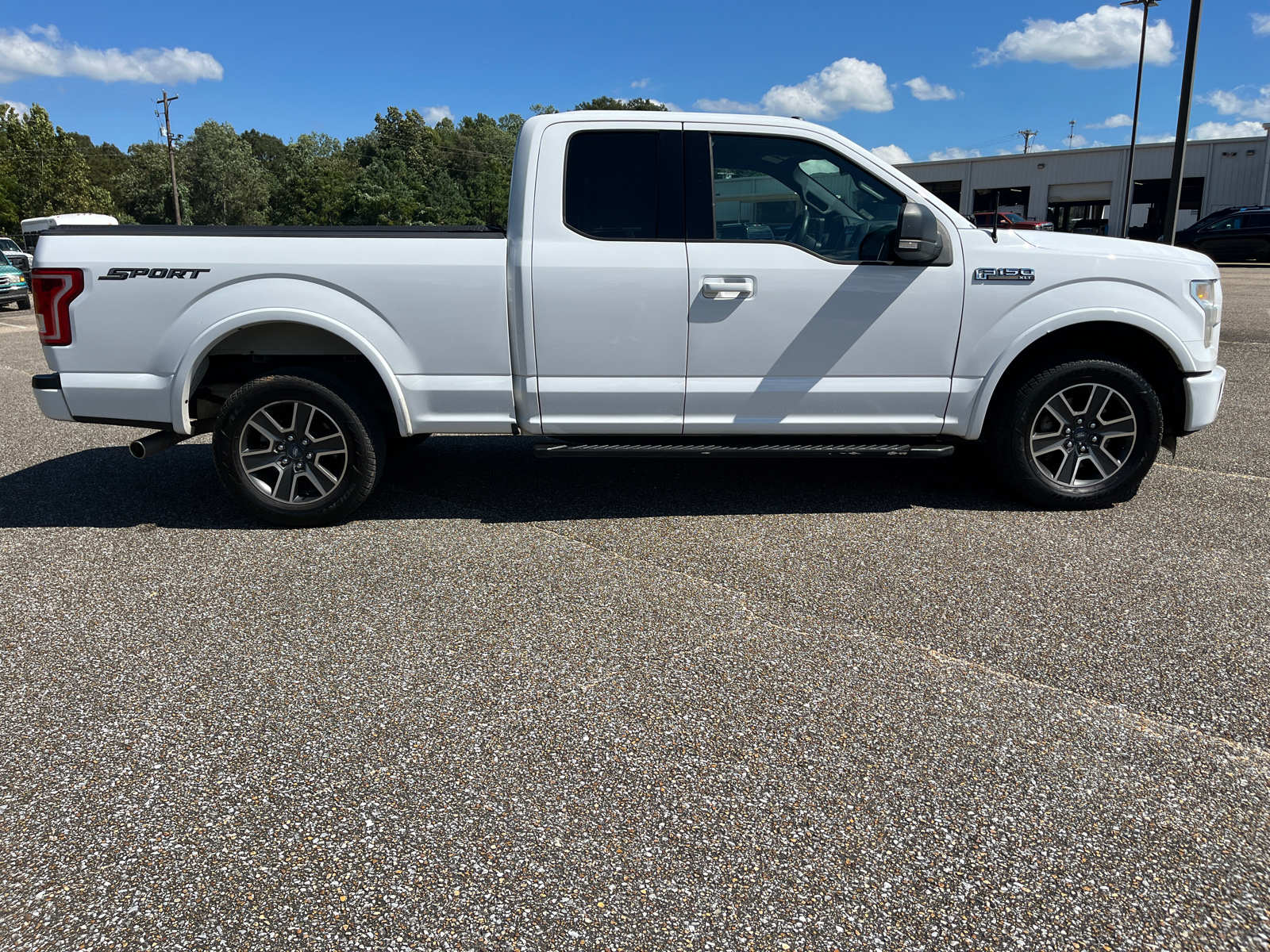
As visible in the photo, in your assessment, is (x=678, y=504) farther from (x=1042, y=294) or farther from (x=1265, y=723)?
(x=1265, y=723)

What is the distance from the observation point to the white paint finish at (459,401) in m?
4.95

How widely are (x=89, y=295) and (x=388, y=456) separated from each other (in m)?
2.18

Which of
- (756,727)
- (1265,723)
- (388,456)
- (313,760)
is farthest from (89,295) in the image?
(1265,723)

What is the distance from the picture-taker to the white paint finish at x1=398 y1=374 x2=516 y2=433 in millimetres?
4953

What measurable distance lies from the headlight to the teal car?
26.4m

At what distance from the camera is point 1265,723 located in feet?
10.0

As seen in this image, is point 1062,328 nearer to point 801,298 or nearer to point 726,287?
point 801,298

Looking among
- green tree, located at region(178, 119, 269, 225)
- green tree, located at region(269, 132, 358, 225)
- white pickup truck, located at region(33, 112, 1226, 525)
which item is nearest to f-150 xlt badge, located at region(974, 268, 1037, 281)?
white pickup truck, located at region(33, 112, 1226, 525)

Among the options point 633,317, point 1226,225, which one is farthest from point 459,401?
point 1226,225

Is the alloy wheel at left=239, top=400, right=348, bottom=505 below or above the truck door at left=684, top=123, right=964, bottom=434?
below

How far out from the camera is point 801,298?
4.87 m

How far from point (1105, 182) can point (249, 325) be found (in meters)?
51.9

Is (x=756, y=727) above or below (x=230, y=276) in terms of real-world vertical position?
below

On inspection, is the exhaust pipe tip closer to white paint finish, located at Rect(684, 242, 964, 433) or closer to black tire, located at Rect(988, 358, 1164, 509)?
white paint finish, located at Rect(684, 242, 964, 433)
